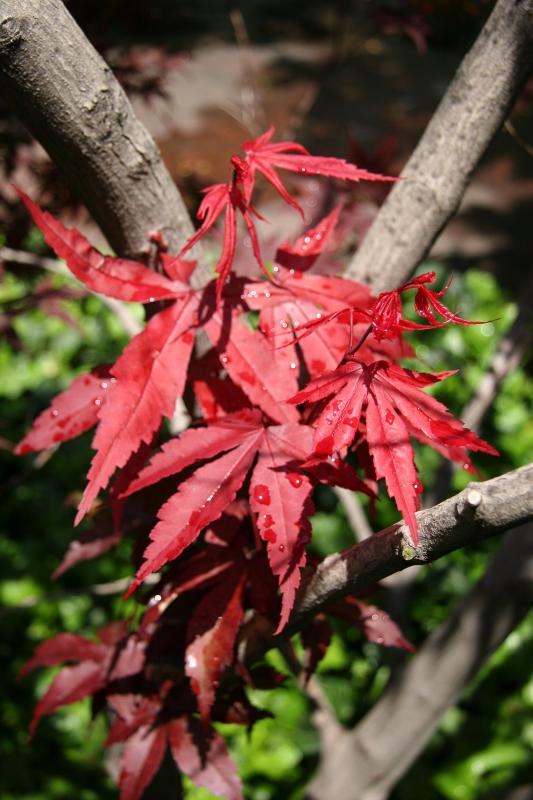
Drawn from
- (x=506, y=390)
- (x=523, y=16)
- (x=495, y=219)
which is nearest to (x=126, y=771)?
(x=523, y=16)

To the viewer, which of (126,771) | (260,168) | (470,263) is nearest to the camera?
(260,168)

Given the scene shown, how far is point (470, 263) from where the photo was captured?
18.2 ft

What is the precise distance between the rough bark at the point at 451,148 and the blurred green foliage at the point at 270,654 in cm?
123

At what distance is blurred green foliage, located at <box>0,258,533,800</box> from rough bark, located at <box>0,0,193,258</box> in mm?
1155

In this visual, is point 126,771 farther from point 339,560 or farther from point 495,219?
point 495,219

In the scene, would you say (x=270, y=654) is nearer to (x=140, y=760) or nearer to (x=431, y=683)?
(x=431, y=683)

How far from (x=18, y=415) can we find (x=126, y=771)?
271 centimetres

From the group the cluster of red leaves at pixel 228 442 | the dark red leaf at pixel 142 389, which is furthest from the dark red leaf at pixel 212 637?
the dark red leaf at pixel 142 389

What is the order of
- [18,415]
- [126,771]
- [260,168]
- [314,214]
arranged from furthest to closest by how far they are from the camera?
[18,415] < [314,214] < [126,771] < [260,168]

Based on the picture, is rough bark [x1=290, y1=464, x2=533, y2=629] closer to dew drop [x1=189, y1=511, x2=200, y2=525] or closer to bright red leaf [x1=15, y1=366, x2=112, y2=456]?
dew drop [x1=189, y1=511, x2=200, y2=525]

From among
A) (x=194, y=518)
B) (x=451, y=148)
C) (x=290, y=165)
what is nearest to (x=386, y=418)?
(x=194, y=518)

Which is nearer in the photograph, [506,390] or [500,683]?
[500,683]

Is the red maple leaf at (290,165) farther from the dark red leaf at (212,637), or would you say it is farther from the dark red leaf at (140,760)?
the dark red leaf at (140,760)

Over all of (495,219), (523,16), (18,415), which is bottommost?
(495,219)
